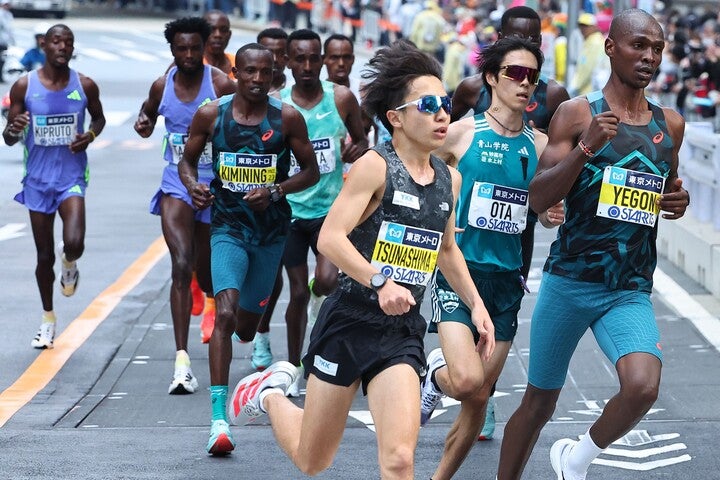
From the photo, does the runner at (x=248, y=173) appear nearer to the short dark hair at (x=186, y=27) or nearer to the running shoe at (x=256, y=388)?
the running shoe at (x=256, y=388)

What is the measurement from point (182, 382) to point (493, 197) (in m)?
2.82

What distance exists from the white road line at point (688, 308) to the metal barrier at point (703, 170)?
0.68 meters

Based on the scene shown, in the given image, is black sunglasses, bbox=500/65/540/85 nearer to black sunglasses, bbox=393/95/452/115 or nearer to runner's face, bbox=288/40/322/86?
black sunglasses, bbox=393/95/452/115

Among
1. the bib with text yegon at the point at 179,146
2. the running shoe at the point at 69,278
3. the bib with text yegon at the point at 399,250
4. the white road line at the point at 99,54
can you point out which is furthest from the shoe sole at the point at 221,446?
the white road line at the point at 99,54

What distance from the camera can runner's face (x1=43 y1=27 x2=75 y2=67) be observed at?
10422 mm

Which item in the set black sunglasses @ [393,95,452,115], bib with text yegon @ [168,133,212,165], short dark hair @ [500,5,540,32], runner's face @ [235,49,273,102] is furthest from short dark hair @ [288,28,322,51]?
black sunglasses @ [393,95,452,115]

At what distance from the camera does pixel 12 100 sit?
414 inches

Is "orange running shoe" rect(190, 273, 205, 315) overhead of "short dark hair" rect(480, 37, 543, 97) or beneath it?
beneath

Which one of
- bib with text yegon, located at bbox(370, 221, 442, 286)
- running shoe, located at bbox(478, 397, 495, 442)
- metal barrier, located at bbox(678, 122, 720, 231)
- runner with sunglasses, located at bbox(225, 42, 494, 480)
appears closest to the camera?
runner with sunglasses, located at bbox(225, 42, 494, 480)

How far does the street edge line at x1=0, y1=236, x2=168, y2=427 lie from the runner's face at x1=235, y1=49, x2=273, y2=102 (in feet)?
7.23

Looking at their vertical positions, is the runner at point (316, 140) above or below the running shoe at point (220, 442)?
above

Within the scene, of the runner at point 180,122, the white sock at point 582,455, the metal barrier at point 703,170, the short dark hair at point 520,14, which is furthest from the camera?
the metal barrier at point 703,170

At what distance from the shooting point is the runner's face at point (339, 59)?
34.9 feet

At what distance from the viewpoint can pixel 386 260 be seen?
600 centimetres
